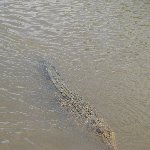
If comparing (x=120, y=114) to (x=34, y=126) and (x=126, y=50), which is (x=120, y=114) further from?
(x=126, y=50)

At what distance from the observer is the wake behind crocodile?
9.09m

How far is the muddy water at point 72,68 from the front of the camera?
9680 mm

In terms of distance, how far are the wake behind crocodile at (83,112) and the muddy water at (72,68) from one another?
0.68ft

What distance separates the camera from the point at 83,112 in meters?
9.94

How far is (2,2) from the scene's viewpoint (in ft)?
57.1

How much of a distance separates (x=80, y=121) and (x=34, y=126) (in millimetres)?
1269

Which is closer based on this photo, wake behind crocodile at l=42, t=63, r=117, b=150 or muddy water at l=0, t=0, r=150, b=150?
wake behind crocodile at l=42, t=63, r=117, b=150

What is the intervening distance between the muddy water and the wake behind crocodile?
0.21 metres

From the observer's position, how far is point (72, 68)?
12898mm

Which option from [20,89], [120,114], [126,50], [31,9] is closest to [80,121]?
[120,114]

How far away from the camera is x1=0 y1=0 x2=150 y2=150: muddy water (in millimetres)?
9680

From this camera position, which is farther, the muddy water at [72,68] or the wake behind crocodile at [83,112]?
the muddy water at [72,68]

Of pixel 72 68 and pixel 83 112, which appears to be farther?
pixel 72 68

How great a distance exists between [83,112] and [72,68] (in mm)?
3241
